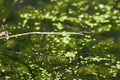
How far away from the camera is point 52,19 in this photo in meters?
5.99

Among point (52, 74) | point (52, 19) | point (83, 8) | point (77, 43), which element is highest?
point (83, 8)

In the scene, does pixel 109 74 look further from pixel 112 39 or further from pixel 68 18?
pixel 68 18

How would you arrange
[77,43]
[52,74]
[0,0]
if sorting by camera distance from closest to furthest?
[52,74], [77,43], [0,0]

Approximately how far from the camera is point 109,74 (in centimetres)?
477

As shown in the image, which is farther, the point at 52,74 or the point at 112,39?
the point at 112,39

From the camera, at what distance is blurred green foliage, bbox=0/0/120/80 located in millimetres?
4758

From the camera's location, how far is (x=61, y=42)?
539 cm

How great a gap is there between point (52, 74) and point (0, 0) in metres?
2.30

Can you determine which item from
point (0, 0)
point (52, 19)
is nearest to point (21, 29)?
point (52, 19)

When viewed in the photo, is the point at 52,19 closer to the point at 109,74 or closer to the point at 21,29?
the point at 21,29

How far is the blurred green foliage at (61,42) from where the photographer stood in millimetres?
4758

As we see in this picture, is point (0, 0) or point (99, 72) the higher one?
point (0, 0)

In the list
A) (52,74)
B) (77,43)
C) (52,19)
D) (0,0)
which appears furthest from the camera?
(0,0)

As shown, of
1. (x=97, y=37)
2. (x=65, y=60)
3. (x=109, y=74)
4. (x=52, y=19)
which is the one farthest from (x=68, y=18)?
(x=109, y=74)
